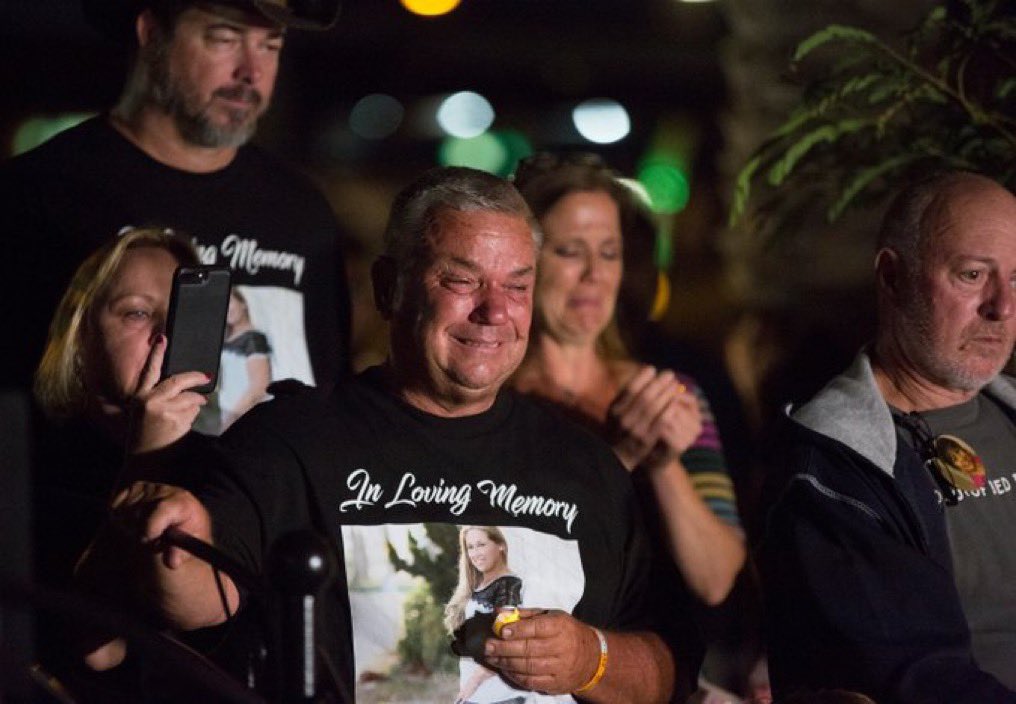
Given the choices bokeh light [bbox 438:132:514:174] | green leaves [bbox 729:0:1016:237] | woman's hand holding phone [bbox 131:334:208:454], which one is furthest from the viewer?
bokeh light [bbox 438:132:514:174]

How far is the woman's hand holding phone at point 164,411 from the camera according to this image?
126 inches

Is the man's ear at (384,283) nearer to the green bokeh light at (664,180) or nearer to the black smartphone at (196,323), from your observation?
the black smartphone at (196,323)

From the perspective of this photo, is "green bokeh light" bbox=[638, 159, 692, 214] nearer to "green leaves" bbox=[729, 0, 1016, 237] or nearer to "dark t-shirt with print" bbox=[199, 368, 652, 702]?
"green leaves" bbox=[729, 0, 1016, 237]

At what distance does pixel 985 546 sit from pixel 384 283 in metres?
1.45

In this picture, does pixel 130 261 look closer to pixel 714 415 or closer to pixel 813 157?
pixel 714 415

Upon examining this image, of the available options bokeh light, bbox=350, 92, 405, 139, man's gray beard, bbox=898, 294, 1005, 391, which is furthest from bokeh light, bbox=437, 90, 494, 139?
man's gray beard, bbox=898, 294, 1005, 391

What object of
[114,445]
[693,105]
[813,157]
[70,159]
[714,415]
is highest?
[693,105]

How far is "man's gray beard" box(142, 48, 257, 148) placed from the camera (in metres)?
4.40

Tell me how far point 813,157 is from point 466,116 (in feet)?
48.1

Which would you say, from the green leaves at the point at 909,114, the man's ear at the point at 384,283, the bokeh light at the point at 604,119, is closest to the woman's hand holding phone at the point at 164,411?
the man's ear at the point at 384,283

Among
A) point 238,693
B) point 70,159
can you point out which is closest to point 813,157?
point 70,159

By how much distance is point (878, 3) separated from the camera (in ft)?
19.6

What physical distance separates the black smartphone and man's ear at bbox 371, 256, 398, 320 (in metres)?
0.46

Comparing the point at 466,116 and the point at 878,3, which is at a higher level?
the point at 466,116
